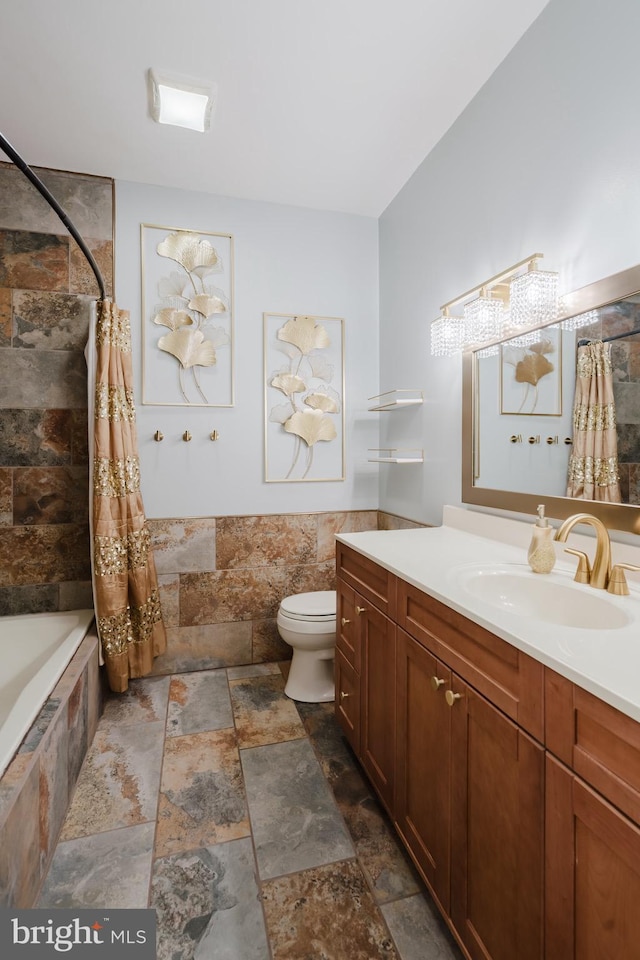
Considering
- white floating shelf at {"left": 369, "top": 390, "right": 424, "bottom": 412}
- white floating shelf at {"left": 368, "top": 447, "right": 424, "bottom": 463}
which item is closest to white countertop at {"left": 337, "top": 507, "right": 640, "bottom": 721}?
white floating shelf at {"left": 368, "top": 447, "right": 424, "bottom": 463}

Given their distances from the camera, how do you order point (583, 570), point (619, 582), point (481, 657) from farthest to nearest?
point (583, 570)
point (619, 582)
point (481, 657)

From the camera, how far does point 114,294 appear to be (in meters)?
2.55

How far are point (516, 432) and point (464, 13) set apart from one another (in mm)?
1387

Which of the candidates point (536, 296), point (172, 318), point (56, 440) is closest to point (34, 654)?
point (56, 440)

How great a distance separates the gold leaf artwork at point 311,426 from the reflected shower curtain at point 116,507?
882mm

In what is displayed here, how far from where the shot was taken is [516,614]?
108 cm

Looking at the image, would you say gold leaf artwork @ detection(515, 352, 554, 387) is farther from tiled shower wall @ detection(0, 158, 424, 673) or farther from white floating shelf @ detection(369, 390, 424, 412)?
tiled shower wall @ detection(0, 158, 424, 673)

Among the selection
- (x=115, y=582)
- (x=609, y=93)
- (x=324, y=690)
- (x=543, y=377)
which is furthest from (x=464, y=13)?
(x=324, y=690)

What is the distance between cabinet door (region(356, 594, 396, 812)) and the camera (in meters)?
1.51

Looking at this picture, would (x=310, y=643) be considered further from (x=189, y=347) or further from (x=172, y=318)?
(x=172, y=318)

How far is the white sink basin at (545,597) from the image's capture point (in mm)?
1150

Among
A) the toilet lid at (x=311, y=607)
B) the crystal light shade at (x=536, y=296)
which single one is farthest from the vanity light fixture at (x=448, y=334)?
the toilet lid at (x=311, y=607)

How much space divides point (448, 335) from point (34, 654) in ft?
7.71

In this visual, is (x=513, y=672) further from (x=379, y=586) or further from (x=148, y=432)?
(x=148, y=432)
